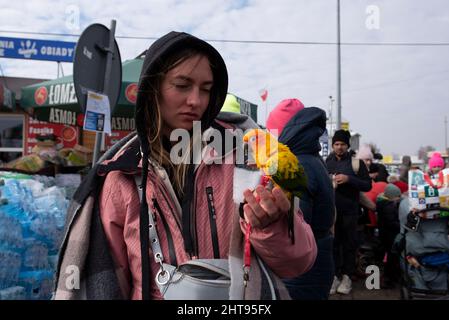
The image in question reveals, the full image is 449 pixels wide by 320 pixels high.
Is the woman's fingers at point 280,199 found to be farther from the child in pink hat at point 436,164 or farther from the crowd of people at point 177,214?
the child in pink hat at point 436,164

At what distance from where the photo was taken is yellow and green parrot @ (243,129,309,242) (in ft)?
2.88

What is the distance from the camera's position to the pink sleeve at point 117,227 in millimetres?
1010

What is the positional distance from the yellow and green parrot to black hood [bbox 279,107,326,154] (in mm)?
1246

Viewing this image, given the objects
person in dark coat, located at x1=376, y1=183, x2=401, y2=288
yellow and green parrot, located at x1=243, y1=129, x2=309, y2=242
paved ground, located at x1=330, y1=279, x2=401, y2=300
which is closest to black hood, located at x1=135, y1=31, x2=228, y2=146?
yellow and green parrot, located at x1=243, y1=129, x2=309, y2=242

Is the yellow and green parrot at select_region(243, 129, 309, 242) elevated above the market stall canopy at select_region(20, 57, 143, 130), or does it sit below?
below

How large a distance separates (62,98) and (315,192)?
4.36 meters

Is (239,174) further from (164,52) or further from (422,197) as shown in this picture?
(422,197)

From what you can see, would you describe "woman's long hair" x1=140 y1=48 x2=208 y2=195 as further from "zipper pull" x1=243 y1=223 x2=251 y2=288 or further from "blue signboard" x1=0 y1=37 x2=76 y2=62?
"blue signboard" x1=0 y1=37 x2=76 y2=62

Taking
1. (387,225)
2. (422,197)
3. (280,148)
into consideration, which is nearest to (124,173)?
(280,148)

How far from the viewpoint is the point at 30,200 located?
209 centimetres

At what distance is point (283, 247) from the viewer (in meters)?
0.89

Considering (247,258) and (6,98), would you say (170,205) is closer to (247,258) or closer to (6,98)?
(247,258)

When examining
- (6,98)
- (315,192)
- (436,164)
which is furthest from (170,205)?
(6,98)
